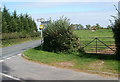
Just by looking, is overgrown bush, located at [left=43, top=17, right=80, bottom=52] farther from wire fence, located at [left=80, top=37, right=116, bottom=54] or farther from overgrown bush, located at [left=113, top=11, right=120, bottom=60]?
overgrown bush, located at [left=113, top=11, right=120, bottom=60]

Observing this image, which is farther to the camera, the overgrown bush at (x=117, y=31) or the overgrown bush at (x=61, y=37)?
the overgrown bush at (x=61, y=37)

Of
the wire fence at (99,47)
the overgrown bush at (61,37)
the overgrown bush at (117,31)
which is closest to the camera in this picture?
the overgrown bush at (117,31)

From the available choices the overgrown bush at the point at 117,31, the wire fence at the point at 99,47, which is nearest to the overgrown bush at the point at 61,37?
the wire fence at the point at 99,47

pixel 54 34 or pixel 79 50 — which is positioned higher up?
pixel 54 34

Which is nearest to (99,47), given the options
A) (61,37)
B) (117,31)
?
(61,37)

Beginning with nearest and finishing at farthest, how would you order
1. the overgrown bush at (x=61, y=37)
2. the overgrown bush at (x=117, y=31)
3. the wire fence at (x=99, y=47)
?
the overgrown bush at (x=117, y=31) → the wire fence at (x=99, y=47) → the overgrown bush at (x=61, y=37)

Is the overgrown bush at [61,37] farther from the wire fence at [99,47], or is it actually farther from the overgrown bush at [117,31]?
the overgrown bush at [117,31]

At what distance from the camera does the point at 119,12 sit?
1244 centimetres

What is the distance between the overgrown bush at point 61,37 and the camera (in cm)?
1624

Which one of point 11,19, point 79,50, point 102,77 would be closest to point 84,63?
point 102,77

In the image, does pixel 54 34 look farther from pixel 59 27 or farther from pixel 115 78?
pixel 115 78

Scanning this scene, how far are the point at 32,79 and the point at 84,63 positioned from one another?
152 inches

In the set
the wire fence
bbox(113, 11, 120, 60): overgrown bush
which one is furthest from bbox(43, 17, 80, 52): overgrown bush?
bbox(113, 11, 120, 60): overgrown bush

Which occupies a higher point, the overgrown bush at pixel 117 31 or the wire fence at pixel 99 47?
the overgrown bush at pixel 117 31
